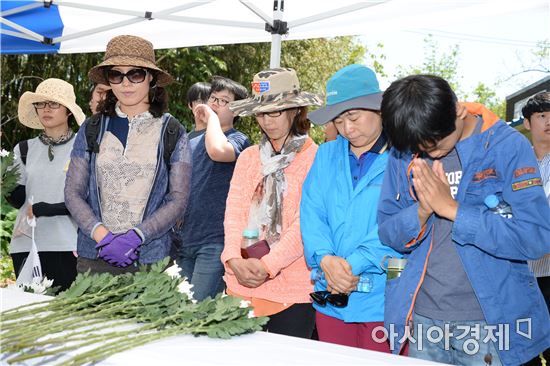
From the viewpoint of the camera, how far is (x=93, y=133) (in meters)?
3.34

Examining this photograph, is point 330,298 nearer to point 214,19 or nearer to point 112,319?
point 112,319

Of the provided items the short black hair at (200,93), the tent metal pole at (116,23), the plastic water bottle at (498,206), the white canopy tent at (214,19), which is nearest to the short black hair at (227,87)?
the short black hair at (200,93)

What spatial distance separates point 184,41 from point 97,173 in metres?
3.65

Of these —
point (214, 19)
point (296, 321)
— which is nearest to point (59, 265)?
point (296, 321)

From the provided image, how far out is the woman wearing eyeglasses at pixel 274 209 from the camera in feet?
10.6

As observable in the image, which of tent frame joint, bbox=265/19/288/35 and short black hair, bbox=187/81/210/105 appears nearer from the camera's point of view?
short black hair, bbox=187/81/210/105

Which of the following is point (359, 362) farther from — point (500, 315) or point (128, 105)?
point (128, 105)

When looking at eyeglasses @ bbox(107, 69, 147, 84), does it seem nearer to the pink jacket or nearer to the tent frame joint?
the pink jacket

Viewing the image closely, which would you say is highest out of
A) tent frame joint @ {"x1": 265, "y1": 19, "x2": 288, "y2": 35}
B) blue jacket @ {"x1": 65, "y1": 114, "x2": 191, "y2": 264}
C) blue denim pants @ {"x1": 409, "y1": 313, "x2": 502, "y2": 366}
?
tent frame joint @ {"x1": 265, "y1": 19, "x2": 288, "y2": 35}

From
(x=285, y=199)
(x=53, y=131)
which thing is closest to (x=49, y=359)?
(x=285, y=199)

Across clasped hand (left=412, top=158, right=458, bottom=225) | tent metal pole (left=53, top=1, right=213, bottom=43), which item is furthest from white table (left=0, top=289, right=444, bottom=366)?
tent metal pole (left=53, top=1, right=213, bottom=43)

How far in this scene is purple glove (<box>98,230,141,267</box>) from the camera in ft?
10.0

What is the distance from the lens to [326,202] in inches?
119

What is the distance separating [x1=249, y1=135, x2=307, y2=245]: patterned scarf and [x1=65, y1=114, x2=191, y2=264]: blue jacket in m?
0.34
